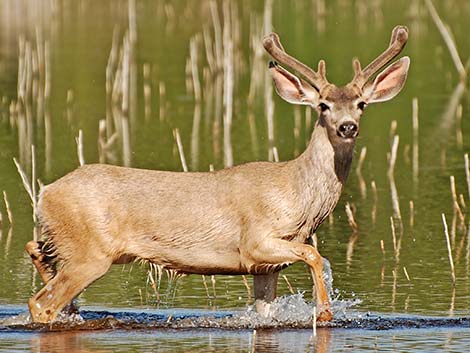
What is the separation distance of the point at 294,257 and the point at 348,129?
3.70 ft

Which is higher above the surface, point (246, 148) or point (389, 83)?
point (389, 83)

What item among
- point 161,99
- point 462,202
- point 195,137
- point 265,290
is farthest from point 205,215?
point 161,99

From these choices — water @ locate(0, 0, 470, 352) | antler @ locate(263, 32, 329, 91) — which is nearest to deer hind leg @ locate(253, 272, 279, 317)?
water @ locate(0, 0, 470, 352)

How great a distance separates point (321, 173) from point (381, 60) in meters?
1.14

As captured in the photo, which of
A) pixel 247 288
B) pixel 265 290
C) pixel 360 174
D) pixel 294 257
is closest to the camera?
pixel 294 257

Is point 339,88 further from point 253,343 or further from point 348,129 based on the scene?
point 253,343

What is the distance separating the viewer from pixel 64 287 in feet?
38.7

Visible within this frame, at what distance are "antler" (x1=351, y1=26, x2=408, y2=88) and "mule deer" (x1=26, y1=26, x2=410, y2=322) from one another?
0.02 meters

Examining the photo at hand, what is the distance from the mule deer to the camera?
11734 millimetres

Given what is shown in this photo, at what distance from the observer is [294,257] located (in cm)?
1158

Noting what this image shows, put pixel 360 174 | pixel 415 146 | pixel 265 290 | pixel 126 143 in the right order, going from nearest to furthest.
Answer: pixel 265 290
pixel 360 174
pixel 415 146
pixel 126 143

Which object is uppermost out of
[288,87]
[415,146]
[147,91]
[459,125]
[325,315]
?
[288,87]

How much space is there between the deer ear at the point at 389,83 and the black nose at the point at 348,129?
2.78 ft

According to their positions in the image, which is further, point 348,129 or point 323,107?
point 323,107
